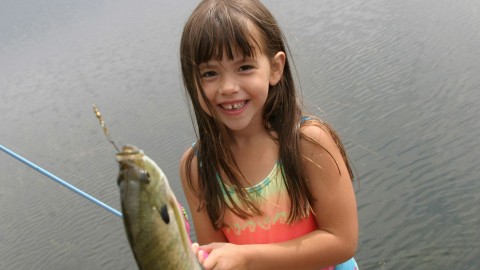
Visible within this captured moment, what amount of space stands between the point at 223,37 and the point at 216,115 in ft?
1.12

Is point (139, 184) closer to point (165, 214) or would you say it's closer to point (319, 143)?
point (165, 214)

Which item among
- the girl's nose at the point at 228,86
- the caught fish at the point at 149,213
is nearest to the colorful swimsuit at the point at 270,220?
the girl's nose at the point at 228,86

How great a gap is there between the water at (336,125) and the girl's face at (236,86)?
4434mm

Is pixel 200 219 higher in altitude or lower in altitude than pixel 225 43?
lower

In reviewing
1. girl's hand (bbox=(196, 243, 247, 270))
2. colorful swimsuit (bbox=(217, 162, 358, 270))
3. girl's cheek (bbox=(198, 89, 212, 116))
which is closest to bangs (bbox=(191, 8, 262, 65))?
girl's cheek (bbox=(198, 89, 212, 116))

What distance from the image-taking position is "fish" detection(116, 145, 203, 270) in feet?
4.50

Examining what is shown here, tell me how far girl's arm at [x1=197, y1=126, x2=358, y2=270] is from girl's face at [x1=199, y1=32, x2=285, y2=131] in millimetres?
252

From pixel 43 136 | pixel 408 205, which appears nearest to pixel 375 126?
pixel 408 205

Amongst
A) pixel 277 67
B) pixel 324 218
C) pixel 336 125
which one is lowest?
pixel 336 125

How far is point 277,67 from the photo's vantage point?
8.00 feet

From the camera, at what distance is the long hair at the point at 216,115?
223cm

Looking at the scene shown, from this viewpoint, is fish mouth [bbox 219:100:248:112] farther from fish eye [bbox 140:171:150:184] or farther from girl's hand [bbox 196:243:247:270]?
fish eye [bbox 140:171:150:184]

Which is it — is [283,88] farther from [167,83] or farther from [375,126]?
[167,83]

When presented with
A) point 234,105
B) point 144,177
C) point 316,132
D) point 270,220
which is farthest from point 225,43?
point 144,177
